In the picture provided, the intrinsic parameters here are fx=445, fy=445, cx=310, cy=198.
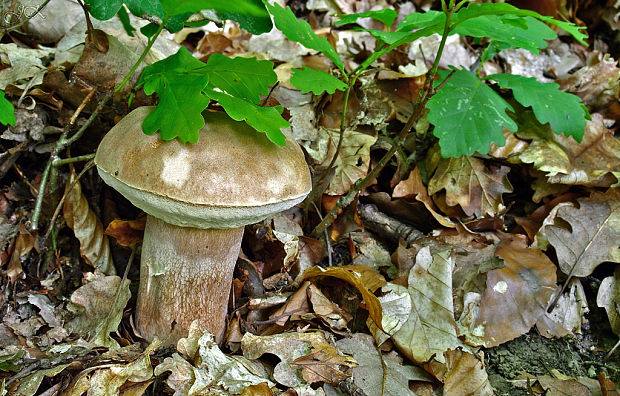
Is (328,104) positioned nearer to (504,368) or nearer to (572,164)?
(572,164)

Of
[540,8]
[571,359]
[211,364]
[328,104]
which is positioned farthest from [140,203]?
[540,8]

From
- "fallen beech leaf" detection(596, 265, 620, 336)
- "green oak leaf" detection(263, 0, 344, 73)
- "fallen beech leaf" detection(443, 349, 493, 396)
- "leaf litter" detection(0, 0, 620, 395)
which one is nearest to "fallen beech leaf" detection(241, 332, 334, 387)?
"leaf litter" detection(0, 0, 620, 395)

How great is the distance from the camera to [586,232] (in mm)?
2275

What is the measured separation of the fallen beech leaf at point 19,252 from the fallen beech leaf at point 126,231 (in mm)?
323

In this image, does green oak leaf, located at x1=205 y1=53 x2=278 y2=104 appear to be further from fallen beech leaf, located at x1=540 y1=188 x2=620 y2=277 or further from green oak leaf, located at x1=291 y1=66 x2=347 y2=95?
fallen beech leaf, located at x1=540 y1=188 x2=620 y2=277

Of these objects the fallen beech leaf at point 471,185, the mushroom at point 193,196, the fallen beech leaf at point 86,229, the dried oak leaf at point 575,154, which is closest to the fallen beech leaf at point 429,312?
the fallen beech leaf at point 471,185

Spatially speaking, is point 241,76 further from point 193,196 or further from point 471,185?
point 471,185

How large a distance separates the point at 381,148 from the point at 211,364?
1446 millimetres

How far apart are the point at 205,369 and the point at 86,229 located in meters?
0.92

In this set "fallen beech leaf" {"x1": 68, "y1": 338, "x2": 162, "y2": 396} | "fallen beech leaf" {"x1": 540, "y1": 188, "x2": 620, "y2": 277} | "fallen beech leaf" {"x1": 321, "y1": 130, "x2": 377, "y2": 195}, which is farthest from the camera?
"fallen beech leaf" {"x1": 321, "y1": 130, "x2": 377, "y2": 195}

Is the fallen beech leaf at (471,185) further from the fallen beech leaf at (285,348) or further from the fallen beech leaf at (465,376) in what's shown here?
the fallen beech leaf at (285,348)

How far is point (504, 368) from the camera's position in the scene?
191cm

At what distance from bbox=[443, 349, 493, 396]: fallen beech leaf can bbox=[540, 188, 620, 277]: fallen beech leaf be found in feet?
2.61

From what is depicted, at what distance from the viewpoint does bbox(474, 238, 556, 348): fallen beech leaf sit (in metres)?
2.01
